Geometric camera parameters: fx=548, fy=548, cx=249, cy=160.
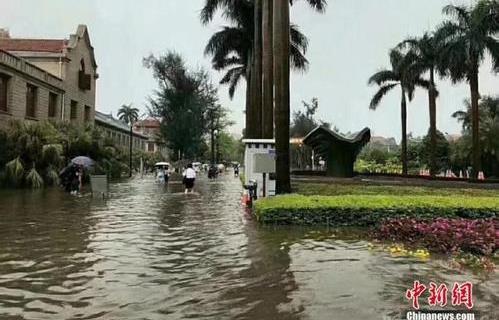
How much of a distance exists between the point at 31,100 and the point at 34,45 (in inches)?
429

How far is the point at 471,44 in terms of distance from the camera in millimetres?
33125

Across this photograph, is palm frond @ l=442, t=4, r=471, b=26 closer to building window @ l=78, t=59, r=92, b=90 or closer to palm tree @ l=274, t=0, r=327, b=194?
palm tree @ l=274, t=0, r=327, b=194

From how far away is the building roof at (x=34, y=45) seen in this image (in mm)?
44312

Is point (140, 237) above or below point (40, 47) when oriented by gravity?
below

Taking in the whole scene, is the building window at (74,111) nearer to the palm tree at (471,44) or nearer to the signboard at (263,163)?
the palm tree at (471,44)

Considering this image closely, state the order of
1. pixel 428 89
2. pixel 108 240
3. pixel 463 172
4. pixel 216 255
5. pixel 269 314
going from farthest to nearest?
pixel 463 172 < pixel 428 89 < pixel 108 240 < pixel 216 255 < pixel 269 314

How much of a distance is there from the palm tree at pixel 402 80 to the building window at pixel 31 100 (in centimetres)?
2766

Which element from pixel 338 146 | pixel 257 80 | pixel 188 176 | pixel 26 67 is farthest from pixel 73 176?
pixel 338 146

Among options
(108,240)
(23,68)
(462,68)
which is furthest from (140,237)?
(462,68)

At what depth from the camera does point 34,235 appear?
11.7 metres

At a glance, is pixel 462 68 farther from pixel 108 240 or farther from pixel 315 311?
pixel 315 311

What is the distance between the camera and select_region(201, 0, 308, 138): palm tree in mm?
30359

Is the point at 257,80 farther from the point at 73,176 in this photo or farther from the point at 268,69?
the point at 73,176

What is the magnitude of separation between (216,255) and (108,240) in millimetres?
2847
